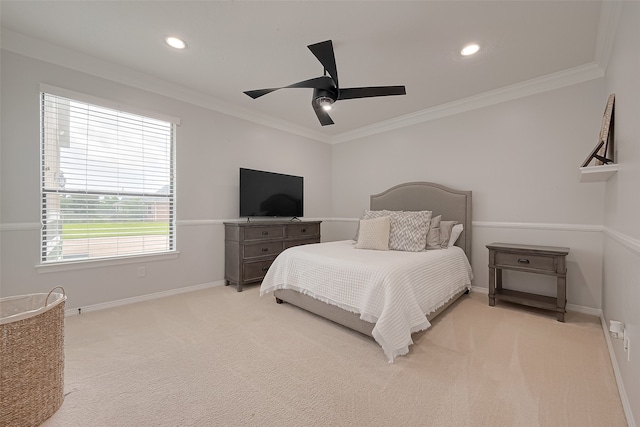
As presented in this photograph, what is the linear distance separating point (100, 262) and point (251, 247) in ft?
5.34

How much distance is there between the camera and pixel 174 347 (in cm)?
208

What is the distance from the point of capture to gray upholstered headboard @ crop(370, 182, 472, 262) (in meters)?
3.53

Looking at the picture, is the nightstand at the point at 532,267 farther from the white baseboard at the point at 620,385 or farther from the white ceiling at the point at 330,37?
the white ceiling at the point at 330,37

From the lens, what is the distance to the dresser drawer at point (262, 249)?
3.63 metres

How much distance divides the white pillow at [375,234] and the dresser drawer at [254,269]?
140cm

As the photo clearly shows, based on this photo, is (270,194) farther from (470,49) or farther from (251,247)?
(470,49)

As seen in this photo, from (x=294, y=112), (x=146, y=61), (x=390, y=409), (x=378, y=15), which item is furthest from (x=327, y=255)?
(x=146, y=61)

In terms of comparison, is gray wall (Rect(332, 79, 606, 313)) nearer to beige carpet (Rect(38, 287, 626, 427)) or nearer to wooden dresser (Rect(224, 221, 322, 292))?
beige carpet (Rect(38, 287, 626, 427))

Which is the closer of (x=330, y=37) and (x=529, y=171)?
(x=330, y=37)

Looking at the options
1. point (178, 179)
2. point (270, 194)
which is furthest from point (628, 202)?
point (178, 179)

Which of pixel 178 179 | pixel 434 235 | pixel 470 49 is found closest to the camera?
pixel 470 49

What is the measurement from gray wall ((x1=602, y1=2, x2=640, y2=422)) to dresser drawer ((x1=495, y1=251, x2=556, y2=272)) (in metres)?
0.56

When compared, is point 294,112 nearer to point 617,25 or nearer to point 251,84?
point 251,84

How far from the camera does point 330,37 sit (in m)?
2.30
